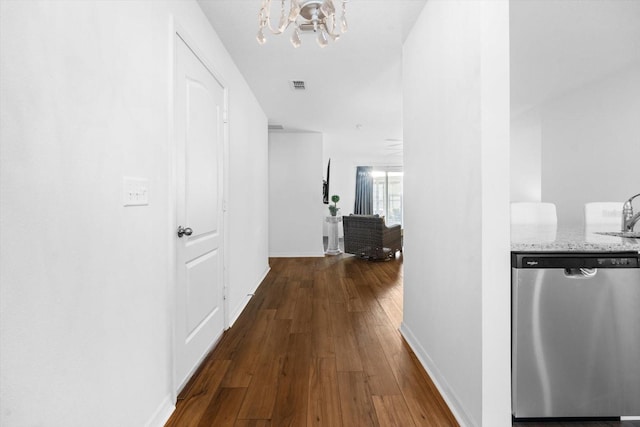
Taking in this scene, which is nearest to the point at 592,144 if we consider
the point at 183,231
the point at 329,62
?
the point at 329,62

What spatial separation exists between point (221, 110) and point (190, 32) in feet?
2.14

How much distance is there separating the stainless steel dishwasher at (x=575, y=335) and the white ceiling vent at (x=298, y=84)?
2970 millimetres

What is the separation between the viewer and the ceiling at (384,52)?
2.37 m

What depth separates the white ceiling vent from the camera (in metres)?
3.57

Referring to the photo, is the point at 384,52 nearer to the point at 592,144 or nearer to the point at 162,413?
the point at 162,413

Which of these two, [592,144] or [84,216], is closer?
[84,216]

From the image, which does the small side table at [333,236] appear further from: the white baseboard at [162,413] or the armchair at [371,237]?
the white baseboard at [162,413]

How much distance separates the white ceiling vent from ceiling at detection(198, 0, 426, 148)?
0.17 feet

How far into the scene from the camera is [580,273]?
147 centimetres

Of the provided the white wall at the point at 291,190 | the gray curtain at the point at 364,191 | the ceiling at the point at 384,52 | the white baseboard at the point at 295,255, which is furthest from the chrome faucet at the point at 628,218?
the gray curtain at the point at 364,191

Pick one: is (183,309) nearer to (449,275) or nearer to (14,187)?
(14,187)

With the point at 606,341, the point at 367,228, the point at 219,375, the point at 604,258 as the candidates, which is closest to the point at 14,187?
the point at 219,375

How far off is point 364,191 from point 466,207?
8728 mm

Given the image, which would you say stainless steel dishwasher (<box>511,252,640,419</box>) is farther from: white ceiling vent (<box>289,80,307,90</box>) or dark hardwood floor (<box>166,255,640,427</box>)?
white ceiling vent (<box>289,80,307,90</box>)
